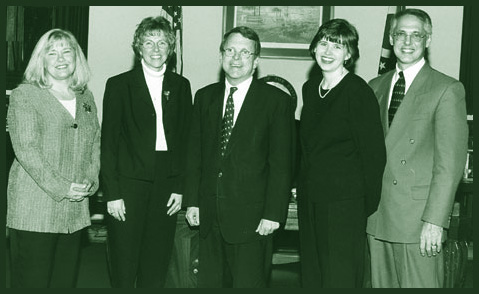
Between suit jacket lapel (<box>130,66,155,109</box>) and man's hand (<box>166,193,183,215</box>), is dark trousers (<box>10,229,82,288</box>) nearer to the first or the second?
man's hand (<box>166,193,183,215</box>)

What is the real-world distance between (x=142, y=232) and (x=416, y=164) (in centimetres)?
151

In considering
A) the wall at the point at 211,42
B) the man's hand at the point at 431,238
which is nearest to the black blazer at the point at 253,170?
the man's hand at the point at 431,238

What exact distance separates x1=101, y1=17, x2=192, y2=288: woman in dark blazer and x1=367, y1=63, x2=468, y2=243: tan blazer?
1.15 meters

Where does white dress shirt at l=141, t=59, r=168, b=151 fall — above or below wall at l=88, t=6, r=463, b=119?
below

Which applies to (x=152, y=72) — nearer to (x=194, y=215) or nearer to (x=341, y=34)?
(x=194, y=215)

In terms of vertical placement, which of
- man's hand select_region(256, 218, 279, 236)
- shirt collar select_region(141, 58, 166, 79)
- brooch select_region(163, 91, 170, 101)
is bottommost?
man's hand select_region(256, 218, 279, 236)

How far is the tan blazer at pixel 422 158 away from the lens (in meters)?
2.79

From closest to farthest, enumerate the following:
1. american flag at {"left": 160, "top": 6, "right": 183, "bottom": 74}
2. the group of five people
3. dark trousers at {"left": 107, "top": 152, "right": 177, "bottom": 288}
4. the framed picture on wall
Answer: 1. the group of five people
2. dark trousers at {"left": 107, "top": 152, "right": 177, "bottom": 288}
3. american flag at {"left": 160, "top": 6, "right": 183, "bottom": 74}
4. the framed picture on wall

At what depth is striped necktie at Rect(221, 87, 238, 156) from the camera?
10.1ft

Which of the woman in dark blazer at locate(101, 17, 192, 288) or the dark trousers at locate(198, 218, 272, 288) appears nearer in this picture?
the dark trousers at locate(198, 218, 272, 288)

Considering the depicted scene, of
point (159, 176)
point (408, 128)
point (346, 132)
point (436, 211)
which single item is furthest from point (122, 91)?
point (436, 211)

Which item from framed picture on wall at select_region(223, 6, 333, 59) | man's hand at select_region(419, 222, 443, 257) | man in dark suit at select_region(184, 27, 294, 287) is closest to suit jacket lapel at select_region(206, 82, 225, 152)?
man in dark suit at select_region(184, 27, 294, 287)

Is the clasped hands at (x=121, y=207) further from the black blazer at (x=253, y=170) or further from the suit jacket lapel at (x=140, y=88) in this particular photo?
the suit jacket lapel at (x=140, y=88)

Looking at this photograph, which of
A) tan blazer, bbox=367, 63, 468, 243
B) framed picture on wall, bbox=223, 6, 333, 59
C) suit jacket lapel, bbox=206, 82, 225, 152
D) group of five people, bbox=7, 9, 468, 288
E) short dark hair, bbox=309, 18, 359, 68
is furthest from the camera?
framed picture on wall, bbox=223, 6, 333, 59
